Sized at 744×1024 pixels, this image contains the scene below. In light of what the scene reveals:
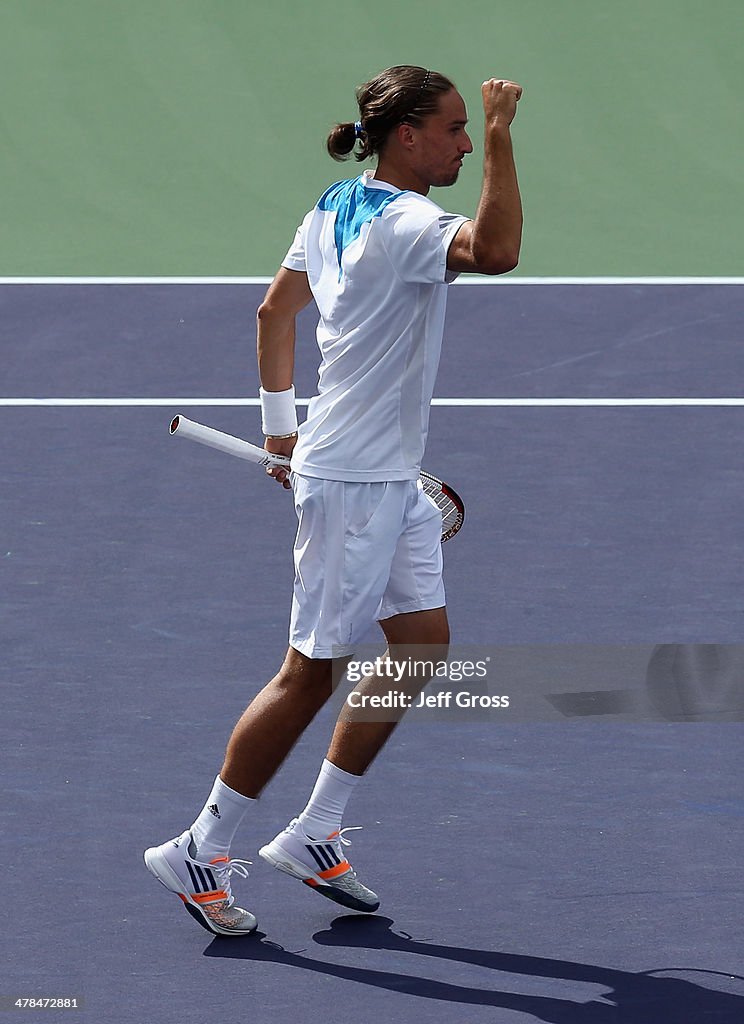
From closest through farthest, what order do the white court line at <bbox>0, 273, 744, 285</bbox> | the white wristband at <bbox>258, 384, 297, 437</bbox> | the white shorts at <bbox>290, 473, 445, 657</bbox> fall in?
the white shorts at <bbox>290, 473, 445, 657</bbox>
the white wristband at <bbox>258, 384, 297, 437</bbox>
the white court line at <bbox>0, 273, 744, 285</bbox>

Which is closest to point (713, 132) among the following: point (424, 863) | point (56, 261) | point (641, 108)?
point (641, 108)

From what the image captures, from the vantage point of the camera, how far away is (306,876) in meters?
5.73

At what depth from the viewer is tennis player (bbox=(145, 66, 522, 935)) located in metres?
5.38

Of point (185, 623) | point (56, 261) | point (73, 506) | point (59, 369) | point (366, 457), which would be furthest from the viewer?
point (56, 261)

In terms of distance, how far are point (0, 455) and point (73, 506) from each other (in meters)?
0.78

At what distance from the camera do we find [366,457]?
549 centimetres

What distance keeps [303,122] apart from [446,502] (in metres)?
8.89

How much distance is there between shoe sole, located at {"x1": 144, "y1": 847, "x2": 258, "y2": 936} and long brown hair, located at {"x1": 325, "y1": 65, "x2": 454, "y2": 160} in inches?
76.0

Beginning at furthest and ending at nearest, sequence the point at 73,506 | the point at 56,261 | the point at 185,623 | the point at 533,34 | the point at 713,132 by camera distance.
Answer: the point at 533,34
the point at 713,132
the point at 56,261
the point at 73,506
the point at 185,623

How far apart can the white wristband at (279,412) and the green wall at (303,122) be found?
6731 mm

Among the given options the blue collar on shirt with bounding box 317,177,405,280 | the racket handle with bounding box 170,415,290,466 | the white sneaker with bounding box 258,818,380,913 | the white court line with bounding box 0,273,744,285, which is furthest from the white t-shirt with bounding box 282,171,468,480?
the white court line with bounding box 0,273,744,285

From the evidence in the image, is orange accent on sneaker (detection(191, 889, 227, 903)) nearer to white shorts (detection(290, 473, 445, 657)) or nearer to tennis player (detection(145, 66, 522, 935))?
tennis player (detection(145, 66, 522, 935))

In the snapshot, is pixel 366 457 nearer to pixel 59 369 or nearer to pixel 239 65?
pixel 59 369

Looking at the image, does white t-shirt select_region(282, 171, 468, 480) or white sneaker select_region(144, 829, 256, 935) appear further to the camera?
white sneaker select_region(144, 829, 256, 935)
